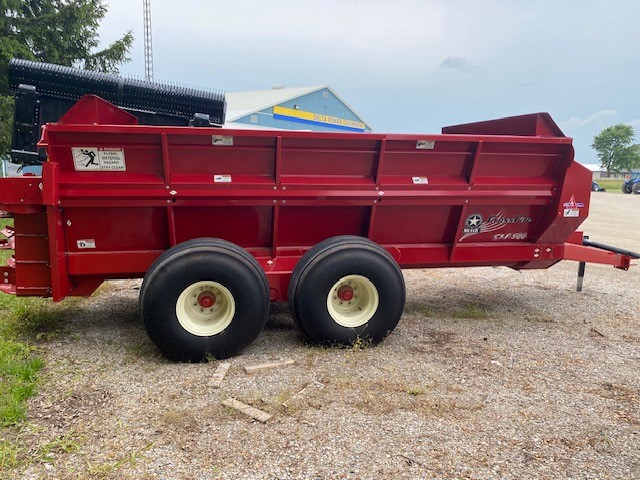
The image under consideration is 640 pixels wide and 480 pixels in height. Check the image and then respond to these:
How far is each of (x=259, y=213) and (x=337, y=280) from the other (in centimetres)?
93

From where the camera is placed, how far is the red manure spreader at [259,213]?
12.2ft

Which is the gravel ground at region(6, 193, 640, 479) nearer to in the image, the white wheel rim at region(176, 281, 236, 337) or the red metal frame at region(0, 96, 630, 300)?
the white wheel rim at region(176, 281, 236, 337)

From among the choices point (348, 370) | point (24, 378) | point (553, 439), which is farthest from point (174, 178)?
point (553, 439)

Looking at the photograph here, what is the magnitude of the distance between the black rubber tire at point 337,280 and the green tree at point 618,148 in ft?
265

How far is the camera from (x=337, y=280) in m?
3.89

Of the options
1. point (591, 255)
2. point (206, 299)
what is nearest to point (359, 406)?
point (206, 299)

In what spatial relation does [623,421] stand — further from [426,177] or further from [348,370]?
[426,177]

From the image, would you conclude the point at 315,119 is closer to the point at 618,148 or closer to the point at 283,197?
the point at 283,197

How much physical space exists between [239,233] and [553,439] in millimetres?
2810

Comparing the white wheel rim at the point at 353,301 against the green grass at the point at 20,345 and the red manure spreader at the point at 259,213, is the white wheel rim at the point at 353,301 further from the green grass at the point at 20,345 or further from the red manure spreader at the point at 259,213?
the green grass at the point at 20,345

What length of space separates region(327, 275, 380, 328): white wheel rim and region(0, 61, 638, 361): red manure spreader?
0.01m

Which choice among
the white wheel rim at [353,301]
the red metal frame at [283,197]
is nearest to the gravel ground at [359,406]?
the white wheel rim at [353,301]

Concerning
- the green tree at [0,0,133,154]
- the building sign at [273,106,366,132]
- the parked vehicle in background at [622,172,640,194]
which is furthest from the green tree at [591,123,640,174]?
the green tree at [0,0,133,154]

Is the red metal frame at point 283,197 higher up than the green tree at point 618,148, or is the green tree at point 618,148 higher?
the green tree at point 618,148
